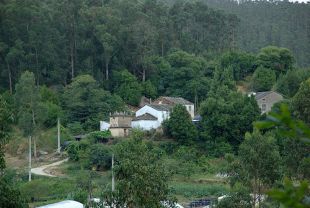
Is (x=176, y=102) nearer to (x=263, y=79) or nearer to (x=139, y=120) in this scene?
(x=139, y=120)

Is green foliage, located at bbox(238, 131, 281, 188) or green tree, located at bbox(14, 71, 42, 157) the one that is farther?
green tree, located at bbox(14, 71, 42, 157)

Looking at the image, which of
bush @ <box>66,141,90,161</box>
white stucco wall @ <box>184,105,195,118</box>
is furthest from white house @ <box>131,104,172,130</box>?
bush @ <box>66,141,90,161</box>

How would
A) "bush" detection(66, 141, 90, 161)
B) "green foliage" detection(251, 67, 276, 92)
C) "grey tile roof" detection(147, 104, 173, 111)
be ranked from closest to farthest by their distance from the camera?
"bush" detection(66, 141, 90, 161) → "grey tile roof" detection(147, 104, 173, 111) → "green foliage" detection(251, 67, 276, 92)

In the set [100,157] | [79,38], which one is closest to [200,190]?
[100,157]

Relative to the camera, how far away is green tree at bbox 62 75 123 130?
36219mm

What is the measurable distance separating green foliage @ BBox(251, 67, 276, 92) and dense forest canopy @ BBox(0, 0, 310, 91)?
3.68 metres

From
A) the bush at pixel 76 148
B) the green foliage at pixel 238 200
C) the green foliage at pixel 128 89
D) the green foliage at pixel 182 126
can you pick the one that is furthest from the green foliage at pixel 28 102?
the green foliage at pixel 238 200

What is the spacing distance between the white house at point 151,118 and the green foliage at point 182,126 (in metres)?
1.78

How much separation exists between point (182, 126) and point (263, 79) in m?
11.5

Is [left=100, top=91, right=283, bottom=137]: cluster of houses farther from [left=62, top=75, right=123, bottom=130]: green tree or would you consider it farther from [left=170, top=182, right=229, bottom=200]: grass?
[left=170, top=182, right=229, bottom=200]: grass

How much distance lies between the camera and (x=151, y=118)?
35312mm

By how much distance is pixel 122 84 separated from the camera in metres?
40.8

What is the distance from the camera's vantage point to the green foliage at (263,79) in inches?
1673

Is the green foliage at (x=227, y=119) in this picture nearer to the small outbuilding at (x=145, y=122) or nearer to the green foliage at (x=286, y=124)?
the small outbuilding at (x=145, y=122)
